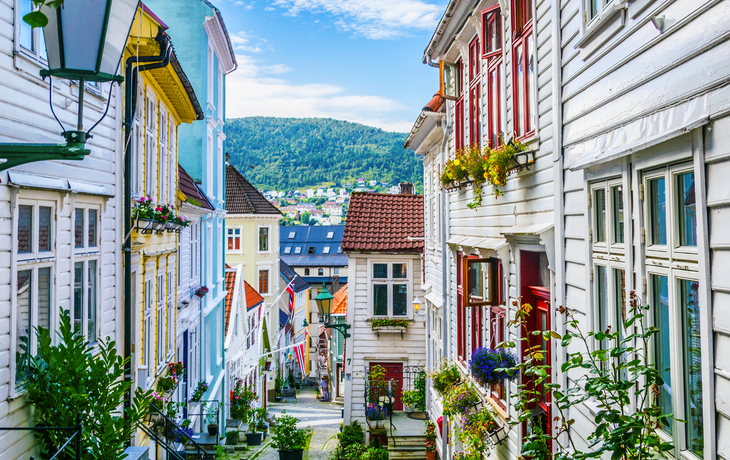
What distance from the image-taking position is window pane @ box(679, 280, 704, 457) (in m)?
3.36

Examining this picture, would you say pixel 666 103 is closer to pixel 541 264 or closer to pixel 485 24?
pixel 541 264

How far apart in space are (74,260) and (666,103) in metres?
5.88

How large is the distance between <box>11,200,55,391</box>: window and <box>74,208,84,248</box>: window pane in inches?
28.4

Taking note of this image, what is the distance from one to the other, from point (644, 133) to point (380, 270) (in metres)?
15.4

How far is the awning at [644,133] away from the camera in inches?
127

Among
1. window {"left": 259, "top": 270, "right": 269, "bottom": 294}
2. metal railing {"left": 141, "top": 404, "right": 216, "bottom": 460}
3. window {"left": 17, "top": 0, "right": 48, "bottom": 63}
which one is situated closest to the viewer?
window {"left": 17, "top": 0, "right": 48, "bottom": 63}

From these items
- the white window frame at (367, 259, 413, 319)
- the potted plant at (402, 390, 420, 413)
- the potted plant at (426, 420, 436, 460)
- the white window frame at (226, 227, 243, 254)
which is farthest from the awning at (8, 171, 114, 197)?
the white window frame at (226, 227, 243, 254)

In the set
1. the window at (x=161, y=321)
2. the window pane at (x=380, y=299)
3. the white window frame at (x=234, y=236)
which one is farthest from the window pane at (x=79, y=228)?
the white window frame at (x=234, y=236)

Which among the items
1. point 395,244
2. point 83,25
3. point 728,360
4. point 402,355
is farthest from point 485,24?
point 402,355

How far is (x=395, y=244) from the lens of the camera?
1902 cm

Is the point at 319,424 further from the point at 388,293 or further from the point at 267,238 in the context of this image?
the point at 267,238

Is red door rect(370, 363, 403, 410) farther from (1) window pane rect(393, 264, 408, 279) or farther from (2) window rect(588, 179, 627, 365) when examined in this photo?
(2) window rect(588, 179, 627, 365)

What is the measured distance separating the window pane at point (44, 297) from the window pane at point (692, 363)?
18.1ft

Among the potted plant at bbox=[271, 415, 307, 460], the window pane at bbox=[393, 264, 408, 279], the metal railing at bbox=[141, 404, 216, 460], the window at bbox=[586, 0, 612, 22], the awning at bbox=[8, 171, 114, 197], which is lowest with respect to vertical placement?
the potted plant at bbox=[271, 415, 307, 460]
